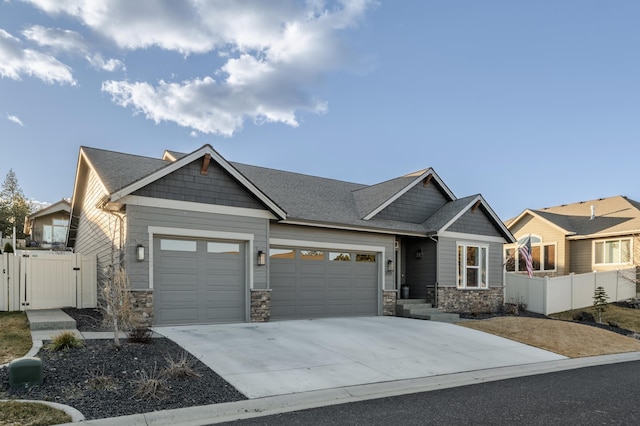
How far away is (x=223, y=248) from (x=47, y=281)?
5249mm

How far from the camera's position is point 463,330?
13.2m

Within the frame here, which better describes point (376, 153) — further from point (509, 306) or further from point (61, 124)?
point (61, 124)

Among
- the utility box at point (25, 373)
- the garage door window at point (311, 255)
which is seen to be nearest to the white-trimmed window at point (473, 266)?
the garage door window at point (311, 255)

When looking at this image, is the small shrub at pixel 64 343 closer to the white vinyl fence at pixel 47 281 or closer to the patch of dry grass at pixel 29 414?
the patch of dry grass at pixel 29 414

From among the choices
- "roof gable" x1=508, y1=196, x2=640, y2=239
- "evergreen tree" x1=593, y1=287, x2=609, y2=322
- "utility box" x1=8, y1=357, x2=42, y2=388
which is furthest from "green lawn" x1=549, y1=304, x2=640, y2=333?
"utility box" x1=8, y1=357, x2=42, y2=388

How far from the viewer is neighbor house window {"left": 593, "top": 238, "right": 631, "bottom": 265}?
22922mm

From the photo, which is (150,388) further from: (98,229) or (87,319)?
(98,229)

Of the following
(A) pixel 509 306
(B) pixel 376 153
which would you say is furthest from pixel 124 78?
(A) pixel 509 306

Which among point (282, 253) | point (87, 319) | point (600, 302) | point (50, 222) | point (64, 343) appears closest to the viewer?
point (64, 343)

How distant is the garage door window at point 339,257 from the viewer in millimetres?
15290

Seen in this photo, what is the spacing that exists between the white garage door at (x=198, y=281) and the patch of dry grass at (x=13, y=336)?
2.92 meters

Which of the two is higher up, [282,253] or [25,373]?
[282,253]

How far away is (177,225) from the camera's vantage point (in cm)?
1175

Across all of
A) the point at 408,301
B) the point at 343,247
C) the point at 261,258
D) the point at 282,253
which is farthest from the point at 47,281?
the point at 408,301
